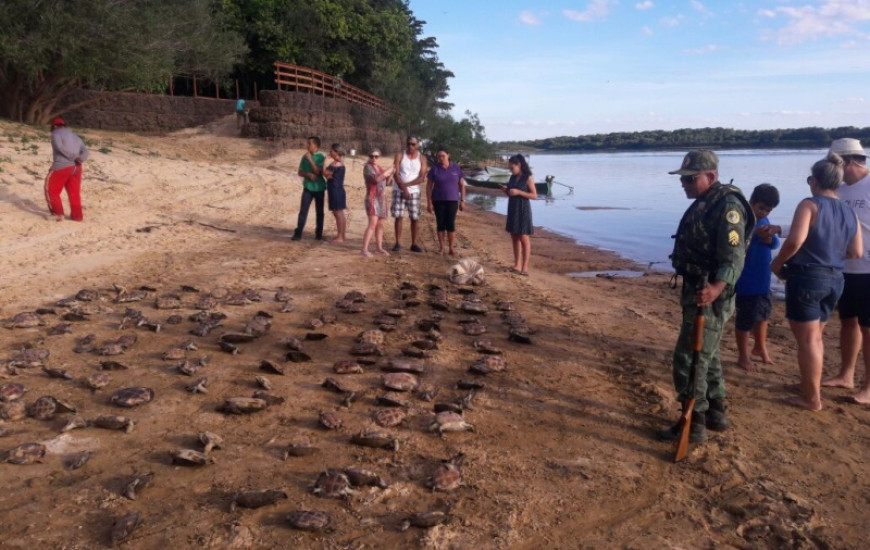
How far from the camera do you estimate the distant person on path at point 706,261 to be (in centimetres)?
402

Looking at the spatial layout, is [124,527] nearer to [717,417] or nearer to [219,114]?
[717,417]

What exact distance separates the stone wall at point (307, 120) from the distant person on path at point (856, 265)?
838 inches

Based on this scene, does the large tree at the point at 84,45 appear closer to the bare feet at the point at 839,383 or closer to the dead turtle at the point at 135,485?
the dead turtle at the point at 135,485

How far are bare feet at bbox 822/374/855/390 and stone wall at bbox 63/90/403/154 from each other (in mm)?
21272

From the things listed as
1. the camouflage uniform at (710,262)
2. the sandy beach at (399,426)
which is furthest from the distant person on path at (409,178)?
the camouflage uniform at (710,262)

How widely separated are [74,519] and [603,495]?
282cm

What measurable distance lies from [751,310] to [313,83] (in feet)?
80.2

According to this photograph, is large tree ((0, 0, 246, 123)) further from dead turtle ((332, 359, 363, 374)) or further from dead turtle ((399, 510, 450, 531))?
dead turtle ((399, 510, 450, 531))

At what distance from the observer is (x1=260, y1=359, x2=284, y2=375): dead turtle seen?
5113 millimetres

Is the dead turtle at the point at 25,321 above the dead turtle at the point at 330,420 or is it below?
above

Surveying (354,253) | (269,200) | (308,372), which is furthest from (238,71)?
(308,372)

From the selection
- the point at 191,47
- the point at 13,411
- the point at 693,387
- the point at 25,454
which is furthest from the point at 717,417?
the point at 191,47

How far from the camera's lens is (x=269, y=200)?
15125 millimetres

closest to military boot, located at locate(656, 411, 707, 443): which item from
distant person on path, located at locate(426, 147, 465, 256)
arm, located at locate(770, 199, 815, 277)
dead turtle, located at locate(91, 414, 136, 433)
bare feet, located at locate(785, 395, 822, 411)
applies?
bare feet, located at locate(785, 395, 822, 411)
